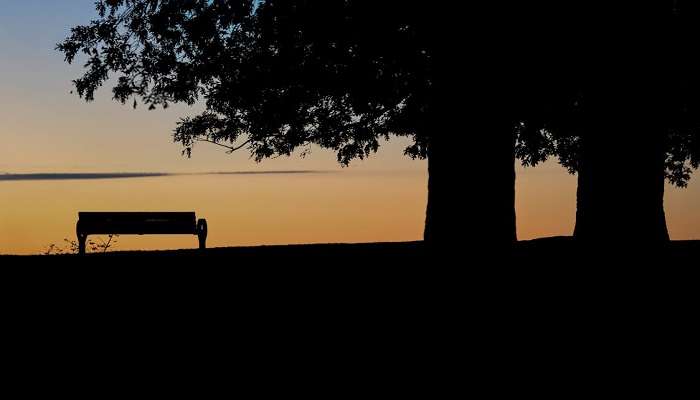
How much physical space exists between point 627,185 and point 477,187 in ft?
5.95

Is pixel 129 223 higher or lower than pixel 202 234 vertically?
higher

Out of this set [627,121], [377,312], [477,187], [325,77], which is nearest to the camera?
[377,312]

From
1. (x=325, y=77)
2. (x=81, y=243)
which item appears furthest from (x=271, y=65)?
(x=81, y=243)

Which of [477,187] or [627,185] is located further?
[627,185]

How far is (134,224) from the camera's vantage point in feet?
49.8

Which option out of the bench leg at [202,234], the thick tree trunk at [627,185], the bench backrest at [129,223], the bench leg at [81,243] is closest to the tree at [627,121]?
the thick tree trunk at [627,185]

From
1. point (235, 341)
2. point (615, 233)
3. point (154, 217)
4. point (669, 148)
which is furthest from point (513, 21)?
point (669, 148)

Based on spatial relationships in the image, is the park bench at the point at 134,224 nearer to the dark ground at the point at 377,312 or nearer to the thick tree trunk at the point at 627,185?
the dark ground at the point at 377,312

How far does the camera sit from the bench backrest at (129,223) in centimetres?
1515

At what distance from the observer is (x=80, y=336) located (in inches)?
303

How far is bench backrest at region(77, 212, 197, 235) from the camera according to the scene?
15.1m

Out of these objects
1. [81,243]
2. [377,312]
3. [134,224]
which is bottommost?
[377,312]

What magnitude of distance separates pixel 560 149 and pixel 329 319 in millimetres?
11898

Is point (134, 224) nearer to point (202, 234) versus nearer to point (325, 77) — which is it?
point (202, 234)
